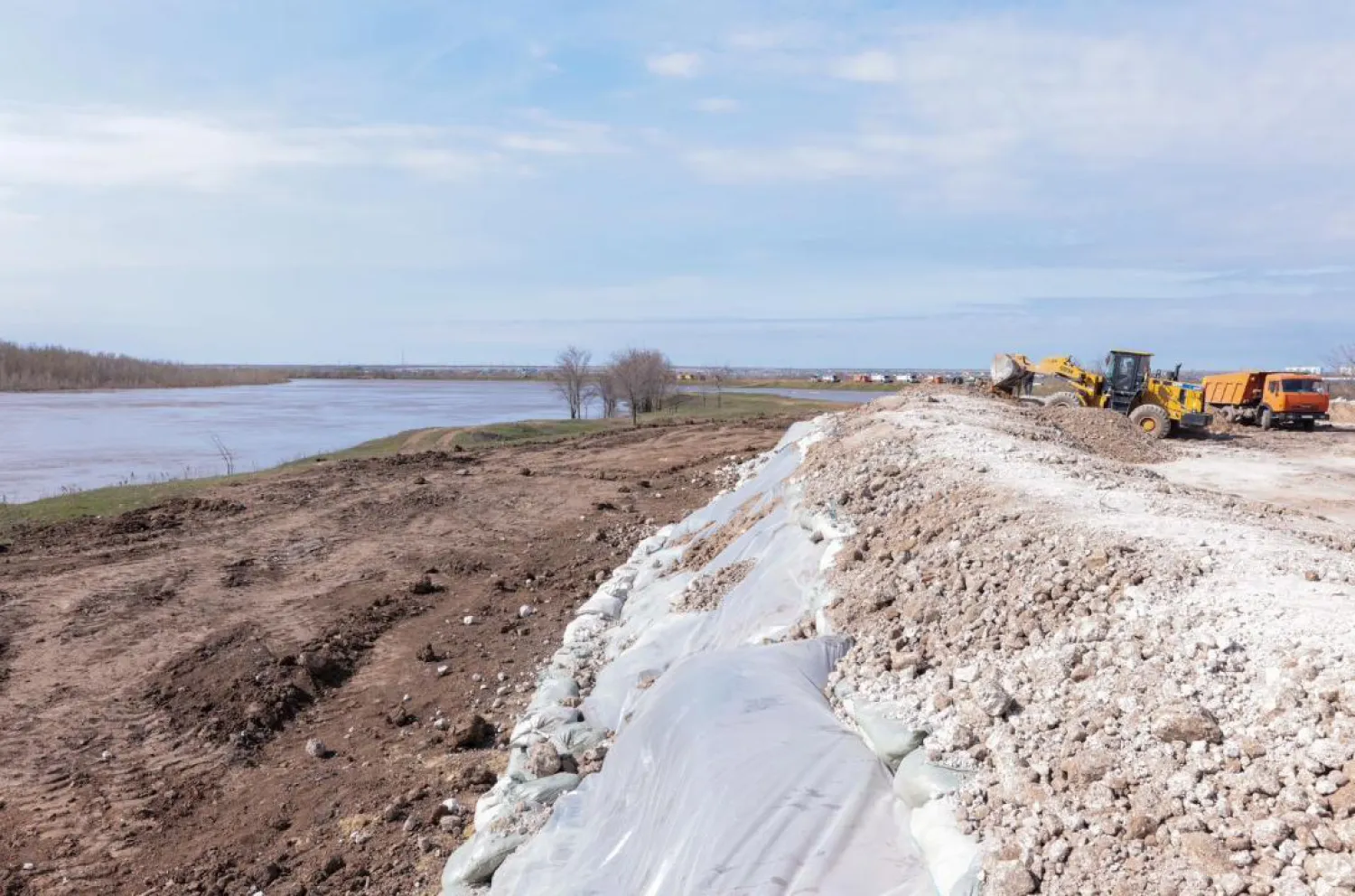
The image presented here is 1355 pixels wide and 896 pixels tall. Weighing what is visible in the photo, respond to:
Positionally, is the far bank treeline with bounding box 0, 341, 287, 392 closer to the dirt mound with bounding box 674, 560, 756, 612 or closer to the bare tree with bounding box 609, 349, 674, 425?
the bare tree with bounding box 609, 349, 674, 425

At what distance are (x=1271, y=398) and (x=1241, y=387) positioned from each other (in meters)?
0.81

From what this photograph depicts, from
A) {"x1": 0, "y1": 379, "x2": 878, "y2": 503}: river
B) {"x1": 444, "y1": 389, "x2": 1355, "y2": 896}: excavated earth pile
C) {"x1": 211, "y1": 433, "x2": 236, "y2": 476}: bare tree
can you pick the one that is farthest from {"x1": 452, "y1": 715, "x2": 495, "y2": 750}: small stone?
{"x1": 211, "y1": 433, "x2": 236, "y2": 476}: bare tree

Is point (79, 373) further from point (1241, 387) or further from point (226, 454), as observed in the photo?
point (1241, 387)

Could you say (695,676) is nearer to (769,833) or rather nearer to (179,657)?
(769,833)

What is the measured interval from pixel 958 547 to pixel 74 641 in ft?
26.0

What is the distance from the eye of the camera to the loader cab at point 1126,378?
60.6ft

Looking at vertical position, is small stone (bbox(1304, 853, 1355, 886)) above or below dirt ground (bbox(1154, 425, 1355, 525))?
above

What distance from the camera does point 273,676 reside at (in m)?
6.95

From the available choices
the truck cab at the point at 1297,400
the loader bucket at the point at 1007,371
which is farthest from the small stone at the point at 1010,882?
the truck cab at the point at 1297,400

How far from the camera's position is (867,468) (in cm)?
755

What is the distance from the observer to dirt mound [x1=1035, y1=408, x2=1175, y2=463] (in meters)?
14.3

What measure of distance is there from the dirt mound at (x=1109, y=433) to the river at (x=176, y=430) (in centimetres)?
2069

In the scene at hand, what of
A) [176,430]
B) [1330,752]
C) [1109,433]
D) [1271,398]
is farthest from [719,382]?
[1330,752]

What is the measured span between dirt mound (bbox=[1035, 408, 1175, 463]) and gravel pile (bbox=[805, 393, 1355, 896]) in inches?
346
